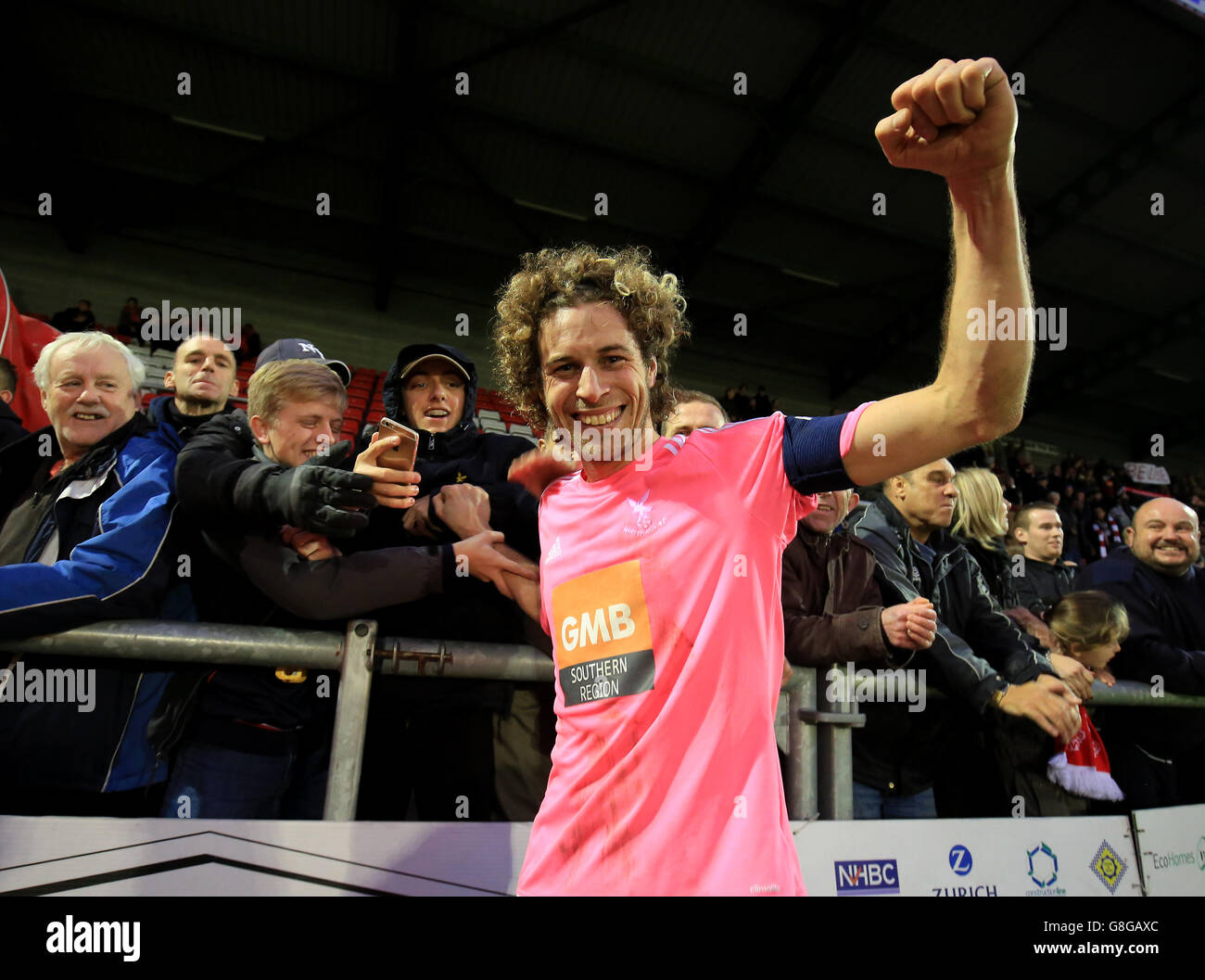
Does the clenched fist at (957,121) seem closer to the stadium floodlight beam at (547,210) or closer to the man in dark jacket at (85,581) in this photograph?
the man in dark jacket at (85,581)

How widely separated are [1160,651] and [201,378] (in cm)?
401

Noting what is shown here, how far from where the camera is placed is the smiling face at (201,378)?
2.45 meters

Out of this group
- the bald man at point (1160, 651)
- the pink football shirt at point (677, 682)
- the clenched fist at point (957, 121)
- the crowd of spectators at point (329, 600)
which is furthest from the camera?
the bald man at point (1160, 651)

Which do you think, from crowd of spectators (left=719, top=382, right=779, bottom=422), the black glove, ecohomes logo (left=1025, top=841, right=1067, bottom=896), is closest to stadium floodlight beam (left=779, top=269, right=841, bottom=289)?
crowd of spectators (left=719, top=382, right=779, bottom=422)

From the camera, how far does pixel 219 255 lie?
12102 millimetres

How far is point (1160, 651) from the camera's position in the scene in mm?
3133

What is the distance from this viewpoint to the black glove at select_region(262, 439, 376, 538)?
5.01 feet

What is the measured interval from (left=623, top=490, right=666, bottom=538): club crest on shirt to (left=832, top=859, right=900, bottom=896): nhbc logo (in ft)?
3.87

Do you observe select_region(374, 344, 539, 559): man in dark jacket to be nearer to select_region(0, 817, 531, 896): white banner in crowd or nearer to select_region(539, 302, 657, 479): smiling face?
select_region(539, 302, 657, 479): smiling face

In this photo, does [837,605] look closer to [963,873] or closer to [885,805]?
[885,805]

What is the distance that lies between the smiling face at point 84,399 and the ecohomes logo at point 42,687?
1.95 feet

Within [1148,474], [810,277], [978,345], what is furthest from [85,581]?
[1148,474]

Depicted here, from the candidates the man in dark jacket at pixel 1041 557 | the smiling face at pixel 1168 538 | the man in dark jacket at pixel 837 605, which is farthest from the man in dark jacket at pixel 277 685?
the man in dark jacket at pixel 1041 557
